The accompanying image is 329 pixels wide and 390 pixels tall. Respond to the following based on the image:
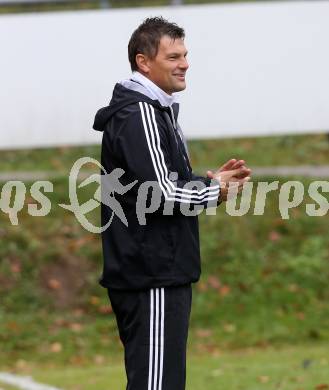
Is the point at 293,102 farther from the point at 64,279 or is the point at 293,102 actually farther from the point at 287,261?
the point at 64,279

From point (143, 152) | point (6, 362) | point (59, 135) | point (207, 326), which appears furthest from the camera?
point (59, 135)

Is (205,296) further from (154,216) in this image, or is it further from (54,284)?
(154,216)

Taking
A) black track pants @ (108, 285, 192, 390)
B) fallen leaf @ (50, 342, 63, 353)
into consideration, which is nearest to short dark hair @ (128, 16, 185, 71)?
black track pants @ (108, 285, 192, 390)

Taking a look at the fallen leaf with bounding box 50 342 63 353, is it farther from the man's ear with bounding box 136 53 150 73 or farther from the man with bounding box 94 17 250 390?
the man's ear with bounding box 136 53 150 73

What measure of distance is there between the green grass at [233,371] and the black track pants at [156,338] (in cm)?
283

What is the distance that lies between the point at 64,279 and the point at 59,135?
1.71 metres

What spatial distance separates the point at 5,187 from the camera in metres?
11.7

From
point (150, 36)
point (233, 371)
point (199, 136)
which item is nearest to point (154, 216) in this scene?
point (150, 36)

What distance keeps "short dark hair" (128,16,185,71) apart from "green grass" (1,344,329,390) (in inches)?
130

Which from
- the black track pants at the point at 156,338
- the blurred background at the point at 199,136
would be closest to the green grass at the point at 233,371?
the blurred background at the point at 199,136

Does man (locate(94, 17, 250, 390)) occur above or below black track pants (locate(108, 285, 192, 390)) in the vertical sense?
above

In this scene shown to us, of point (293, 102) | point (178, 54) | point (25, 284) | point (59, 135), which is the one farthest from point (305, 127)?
point (178, 54)

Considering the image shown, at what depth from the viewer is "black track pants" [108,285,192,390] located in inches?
190

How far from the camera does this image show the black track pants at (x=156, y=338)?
15.8 ft
